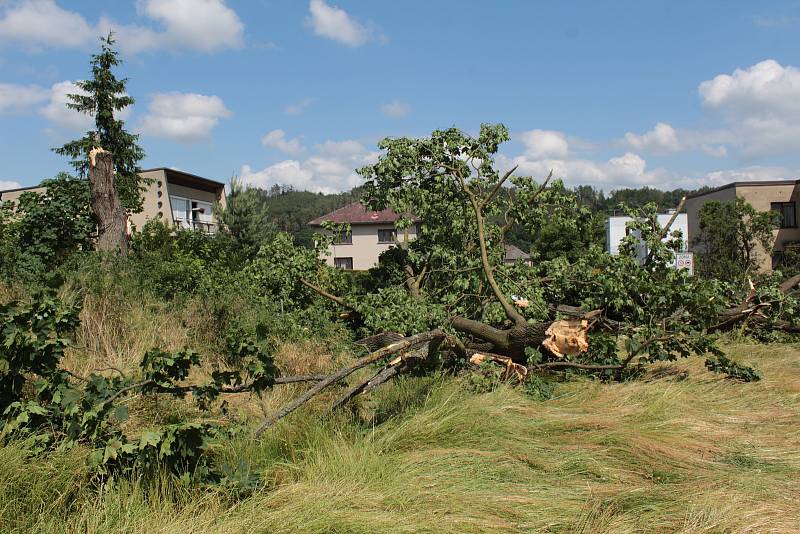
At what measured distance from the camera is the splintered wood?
5371 mm

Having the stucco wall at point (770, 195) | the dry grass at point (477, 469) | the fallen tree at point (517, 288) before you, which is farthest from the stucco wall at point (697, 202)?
the dry grass at point (477, 469)

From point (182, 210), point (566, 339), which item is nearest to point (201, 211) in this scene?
point (182, 210)

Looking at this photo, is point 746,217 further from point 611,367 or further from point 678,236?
point 611,367

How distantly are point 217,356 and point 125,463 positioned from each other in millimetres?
3308

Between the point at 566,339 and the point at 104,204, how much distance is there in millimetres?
7790

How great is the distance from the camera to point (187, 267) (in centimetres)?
811

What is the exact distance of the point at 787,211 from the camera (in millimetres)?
28172

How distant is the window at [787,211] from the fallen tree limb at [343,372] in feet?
94.9

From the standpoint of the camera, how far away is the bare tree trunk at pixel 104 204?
31.8ft

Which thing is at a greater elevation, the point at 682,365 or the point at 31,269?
the point at 31,269

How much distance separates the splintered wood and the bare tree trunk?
23.6 feet

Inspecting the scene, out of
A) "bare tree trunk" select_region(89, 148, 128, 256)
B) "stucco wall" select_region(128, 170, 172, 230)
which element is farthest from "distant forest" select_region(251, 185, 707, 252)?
"bare tree trunk" select_region(89, 148, 128, 256)

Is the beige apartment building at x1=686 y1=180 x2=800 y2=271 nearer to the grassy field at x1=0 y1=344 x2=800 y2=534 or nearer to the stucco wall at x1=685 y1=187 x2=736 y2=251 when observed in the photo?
the stucco wall at x1=685 y1=187 x2=736 y2=251

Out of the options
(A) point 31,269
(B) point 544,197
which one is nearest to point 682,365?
(B) point 544,197
